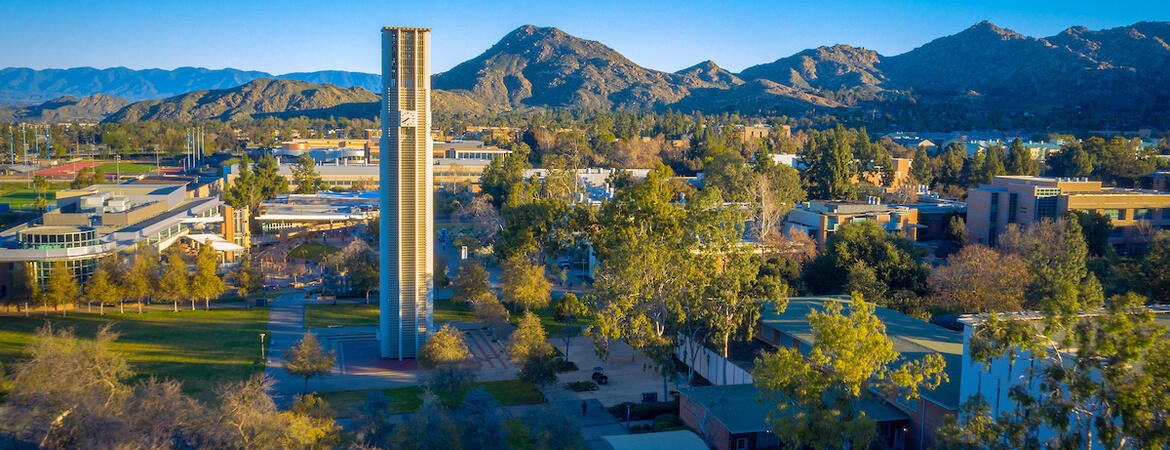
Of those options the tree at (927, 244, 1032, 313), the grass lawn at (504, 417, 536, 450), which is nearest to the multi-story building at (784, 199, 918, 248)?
the tree at (927, 244, 1032, 313)

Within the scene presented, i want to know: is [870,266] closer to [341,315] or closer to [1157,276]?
[1157,276]

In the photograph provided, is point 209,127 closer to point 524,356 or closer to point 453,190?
point 453,190

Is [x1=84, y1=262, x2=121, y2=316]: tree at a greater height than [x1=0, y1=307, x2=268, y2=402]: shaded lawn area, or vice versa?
[x1=84, y1=262, x2=121, y2=316]: tree

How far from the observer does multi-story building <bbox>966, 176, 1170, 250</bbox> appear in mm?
41062

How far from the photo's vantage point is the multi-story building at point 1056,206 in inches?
1617

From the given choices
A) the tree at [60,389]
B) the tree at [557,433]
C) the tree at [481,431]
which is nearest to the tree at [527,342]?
the tree at [481,431]

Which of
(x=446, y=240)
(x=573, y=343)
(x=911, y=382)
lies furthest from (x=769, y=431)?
(x=446, y=240)

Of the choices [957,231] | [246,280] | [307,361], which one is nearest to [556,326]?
[307,361]

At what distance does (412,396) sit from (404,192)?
20.0ft

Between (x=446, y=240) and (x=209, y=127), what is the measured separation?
8414 centimetres

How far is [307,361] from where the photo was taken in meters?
20.6

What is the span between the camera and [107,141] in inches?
3858

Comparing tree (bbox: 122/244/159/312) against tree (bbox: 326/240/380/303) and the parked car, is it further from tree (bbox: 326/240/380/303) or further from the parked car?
Result: the parked car

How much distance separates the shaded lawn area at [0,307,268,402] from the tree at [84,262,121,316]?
0.64 m
